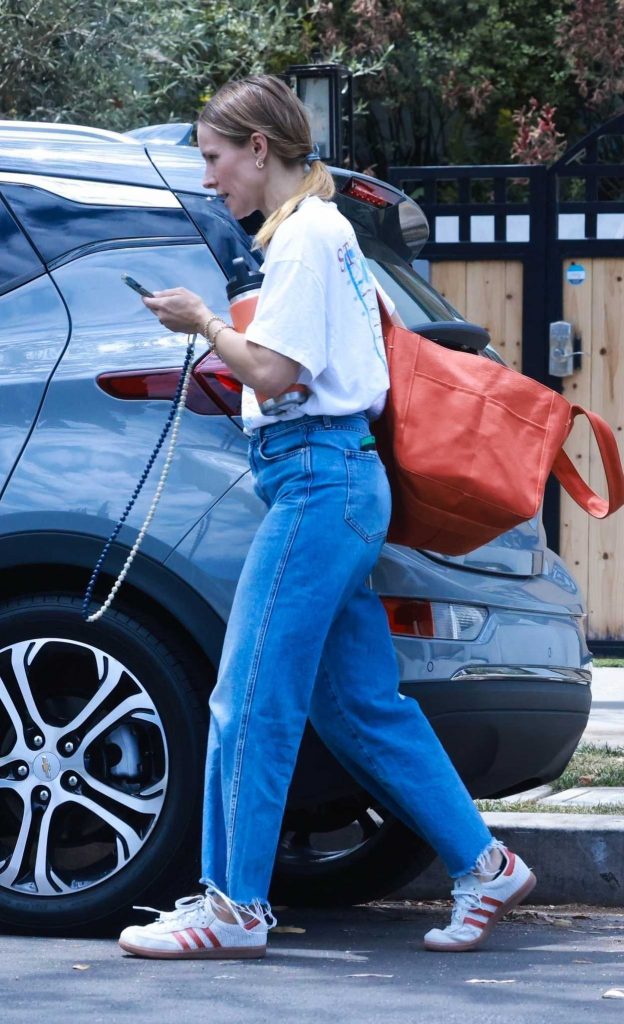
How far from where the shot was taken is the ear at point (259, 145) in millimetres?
3633

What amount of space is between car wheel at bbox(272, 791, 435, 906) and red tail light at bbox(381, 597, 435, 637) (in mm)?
697

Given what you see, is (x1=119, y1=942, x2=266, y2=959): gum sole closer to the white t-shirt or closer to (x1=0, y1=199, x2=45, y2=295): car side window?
the white t-shirt

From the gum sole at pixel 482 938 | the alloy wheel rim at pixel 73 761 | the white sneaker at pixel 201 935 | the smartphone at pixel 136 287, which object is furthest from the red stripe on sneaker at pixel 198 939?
the smartphone at pixel 136 287

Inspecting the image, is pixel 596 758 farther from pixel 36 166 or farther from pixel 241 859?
pixel 36 166

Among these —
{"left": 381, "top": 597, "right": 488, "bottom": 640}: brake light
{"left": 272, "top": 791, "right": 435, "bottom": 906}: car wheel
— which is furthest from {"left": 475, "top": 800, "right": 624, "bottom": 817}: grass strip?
{"left": 381, "top": 597, "right": 488, "bottom": 640}: brake light

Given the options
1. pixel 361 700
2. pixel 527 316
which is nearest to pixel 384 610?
pixel 361 700

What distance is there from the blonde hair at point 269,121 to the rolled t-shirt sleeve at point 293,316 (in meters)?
0.13

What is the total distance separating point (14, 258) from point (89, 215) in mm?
191

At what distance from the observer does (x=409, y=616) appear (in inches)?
150

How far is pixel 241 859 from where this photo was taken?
363 centimetres

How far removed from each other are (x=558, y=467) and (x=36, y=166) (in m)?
1.33

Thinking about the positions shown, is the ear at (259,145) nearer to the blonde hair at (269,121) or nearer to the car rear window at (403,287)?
the blonde hair at (269,121)

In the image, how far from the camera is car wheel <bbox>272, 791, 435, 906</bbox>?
4.42 metres

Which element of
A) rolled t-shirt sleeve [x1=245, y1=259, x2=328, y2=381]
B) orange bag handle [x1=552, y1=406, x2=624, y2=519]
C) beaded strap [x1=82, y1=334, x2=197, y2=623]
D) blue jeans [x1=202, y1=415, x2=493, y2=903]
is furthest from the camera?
orange bag handle [x1=552, y1=406, x2=624, y2=519]
